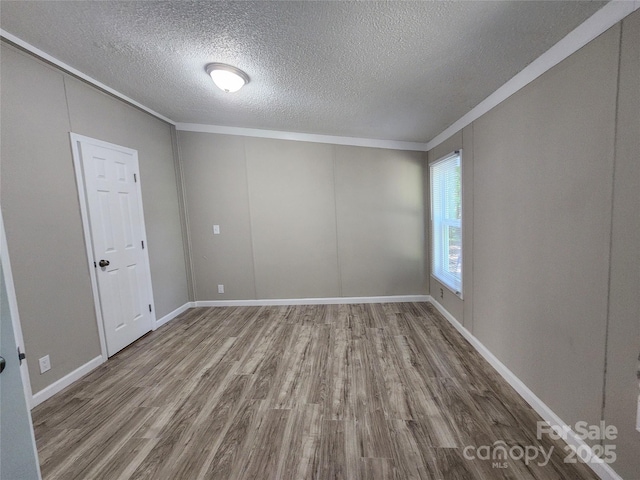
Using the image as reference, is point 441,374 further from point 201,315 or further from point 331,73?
point 201,315

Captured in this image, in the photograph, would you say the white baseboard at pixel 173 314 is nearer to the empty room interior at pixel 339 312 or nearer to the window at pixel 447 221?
the empty room interior at pixel 339 312

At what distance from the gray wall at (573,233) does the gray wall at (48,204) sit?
3.58 meters

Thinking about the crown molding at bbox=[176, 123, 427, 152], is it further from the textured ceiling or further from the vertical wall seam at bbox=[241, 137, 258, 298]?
the textured ceiling

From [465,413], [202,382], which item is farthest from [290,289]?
[465,413]

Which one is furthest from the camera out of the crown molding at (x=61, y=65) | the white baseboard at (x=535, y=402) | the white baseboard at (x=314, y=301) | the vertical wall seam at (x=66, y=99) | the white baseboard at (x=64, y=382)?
the white baseboard at (x=314, y=301)

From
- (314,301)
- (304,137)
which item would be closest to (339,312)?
(314,301)

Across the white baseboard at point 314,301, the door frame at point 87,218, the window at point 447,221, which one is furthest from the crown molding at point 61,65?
the window at point 447,221

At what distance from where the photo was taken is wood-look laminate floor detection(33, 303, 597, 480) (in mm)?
1391

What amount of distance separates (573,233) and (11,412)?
8.36 ft

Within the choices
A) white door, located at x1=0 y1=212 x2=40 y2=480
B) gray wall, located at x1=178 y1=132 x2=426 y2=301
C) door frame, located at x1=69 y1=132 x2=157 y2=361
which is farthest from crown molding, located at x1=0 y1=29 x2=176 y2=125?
white door, located at x1=0 y1=212 x2=40 y2=480

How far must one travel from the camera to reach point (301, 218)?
3814 mm

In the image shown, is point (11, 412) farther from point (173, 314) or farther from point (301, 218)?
point (301, 218)

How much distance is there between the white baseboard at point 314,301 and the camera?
3.89 meters

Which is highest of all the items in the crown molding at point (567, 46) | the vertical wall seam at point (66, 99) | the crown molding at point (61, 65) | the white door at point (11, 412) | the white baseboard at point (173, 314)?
the crown molding at point (61, 65)
